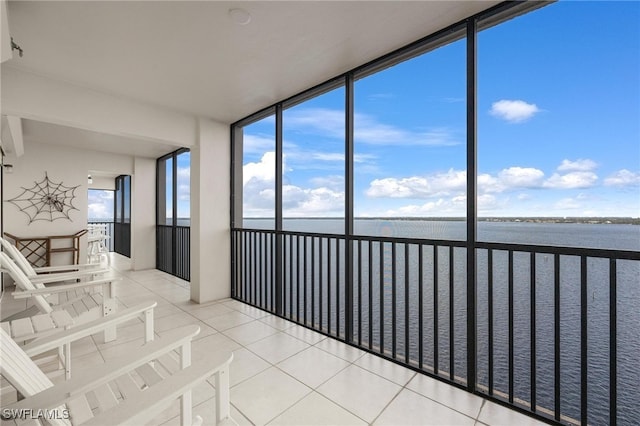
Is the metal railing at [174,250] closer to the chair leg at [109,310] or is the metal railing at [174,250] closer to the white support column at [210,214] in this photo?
the white support column at [210,214]

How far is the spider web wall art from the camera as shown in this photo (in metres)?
4.82

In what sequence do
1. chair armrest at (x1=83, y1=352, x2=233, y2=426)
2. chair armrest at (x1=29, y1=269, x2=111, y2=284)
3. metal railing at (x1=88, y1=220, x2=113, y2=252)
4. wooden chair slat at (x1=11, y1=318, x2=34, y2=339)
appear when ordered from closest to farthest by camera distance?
chair armrest at (x1=83, y1=352, x2=233, y2=426) → wooden chair slat at (x1=11, y1=318, x2=34, y2=339) → chair armrest at (x1=29, y1=269, x2=111, y2=284) → metal railing at (x1=88, y1=220, x2=113, y2=252)

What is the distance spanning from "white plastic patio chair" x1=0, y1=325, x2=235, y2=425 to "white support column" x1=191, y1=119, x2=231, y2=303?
2.49 meters

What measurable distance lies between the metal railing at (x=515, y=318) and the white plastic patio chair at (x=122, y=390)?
158 centimetres

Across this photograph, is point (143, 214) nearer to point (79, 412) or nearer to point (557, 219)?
point (79, 412)

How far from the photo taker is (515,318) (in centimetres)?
223

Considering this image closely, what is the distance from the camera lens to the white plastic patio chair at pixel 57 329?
125 centimetres

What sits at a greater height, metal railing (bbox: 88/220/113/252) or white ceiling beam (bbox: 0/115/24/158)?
white ceiling beam (bbox: 0/115/24/158)

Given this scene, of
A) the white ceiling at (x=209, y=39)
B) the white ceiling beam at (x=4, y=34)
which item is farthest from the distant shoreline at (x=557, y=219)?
the white ceiling beam at (x=4, y=34)

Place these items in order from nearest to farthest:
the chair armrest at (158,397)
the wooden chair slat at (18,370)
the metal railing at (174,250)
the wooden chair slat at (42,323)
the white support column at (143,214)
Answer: the chair armrest at (158,397) < the wooden chair slat at (18,370) < the wooden chair slat at (42,323) < the metal railing at (174,250) < the white support column at (143,214)

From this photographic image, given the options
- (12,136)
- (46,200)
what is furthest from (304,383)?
(46,200)

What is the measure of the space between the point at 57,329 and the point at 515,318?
3307 mm

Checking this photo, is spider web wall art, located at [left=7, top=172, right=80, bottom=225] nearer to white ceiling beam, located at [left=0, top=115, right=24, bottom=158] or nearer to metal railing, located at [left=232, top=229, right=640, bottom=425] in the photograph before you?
white ceiling beam, located at [left=0, top=115, right=24, bottom=158]

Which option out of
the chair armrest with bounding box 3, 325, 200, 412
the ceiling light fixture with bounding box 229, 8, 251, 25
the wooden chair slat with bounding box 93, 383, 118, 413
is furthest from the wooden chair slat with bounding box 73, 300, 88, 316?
the ceiling light fixture with bounding box 229, 8, 251, 25
